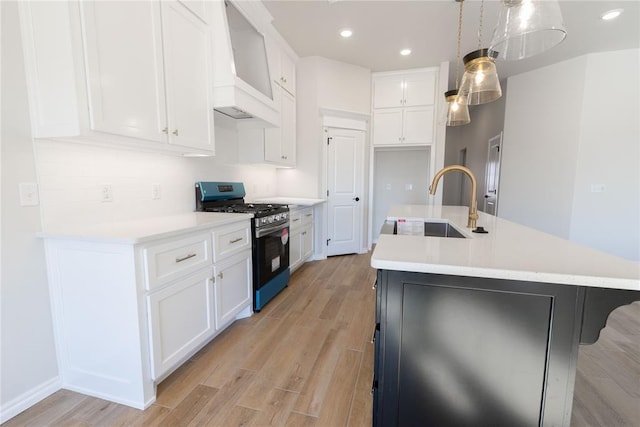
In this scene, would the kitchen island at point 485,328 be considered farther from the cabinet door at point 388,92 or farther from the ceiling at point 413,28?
the cabinet door at point 388,92

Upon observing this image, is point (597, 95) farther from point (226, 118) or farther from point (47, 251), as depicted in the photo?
point (47, 251)

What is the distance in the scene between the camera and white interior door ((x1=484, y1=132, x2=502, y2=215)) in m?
5.09

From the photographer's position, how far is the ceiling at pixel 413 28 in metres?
2.83

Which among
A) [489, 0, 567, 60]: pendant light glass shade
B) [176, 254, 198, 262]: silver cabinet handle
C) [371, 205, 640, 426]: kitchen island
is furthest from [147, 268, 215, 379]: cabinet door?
[489, 0, 567, 60]: pendant light glass shade

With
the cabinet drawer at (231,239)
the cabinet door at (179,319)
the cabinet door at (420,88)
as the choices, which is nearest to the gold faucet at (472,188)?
the cabinet drawer at (231,239)

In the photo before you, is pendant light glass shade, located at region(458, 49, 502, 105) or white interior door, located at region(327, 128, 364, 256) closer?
pendant light glass shade, located at region(458, 49, 502, 105)

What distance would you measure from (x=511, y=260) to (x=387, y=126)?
3.90 metres

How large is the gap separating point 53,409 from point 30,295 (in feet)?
2.00

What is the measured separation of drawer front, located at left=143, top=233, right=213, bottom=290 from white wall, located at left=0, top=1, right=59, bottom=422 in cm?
64

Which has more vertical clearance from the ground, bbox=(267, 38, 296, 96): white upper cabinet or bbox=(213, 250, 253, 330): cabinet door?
bbox=(267, 38, 296, 96): white upper cabinet

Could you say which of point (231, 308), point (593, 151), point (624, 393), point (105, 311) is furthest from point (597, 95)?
point (105, 311)

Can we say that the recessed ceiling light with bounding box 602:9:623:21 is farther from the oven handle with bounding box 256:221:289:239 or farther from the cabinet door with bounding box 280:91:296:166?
the oven handle with bounding box 256:221:289:239

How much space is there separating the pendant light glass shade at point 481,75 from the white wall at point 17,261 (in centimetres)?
Answer: 250

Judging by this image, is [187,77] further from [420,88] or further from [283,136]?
[420,88]
